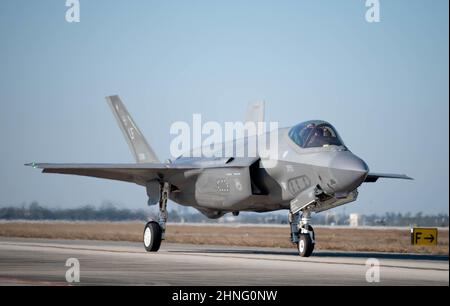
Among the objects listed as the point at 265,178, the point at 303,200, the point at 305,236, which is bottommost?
the point at 305,236

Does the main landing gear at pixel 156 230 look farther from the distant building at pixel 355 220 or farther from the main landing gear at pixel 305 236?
the distant building at pixel 355 220

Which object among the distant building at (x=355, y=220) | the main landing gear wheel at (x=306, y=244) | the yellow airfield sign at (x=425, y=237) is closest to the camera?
the main landing gear wheel at (x=306, y=244)

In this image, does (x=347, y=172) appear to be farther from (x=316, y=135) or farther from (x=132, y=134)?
(x=132, y=134)

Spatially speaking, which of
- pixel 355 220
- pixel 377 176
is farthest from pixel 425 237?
pixel 355 220

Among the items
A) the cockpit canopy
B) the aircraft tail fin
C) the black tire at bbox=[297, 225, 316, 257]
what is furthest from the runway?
the aircraft tail fin

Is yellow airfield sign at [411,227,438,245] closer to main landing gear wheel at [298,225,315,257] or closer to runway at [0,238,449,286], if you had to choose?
runway at [0,238,449,286]

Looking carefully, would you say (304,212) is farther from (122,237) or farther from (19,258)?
(122,237)

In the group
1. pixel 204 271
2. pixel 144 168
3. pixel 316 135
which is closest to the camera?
pixel 204 271

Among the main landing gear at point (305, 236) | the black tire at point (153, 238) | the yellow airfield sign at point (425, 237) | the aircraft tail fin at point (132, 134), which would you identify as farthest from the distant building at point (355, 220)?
the main landing gear at point (305, 236)

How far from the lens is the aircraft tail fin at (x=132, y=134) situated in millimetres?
31641

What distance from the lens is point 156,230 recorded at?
86.5 feet

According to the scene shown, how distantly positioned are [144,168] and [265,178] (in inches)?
154
